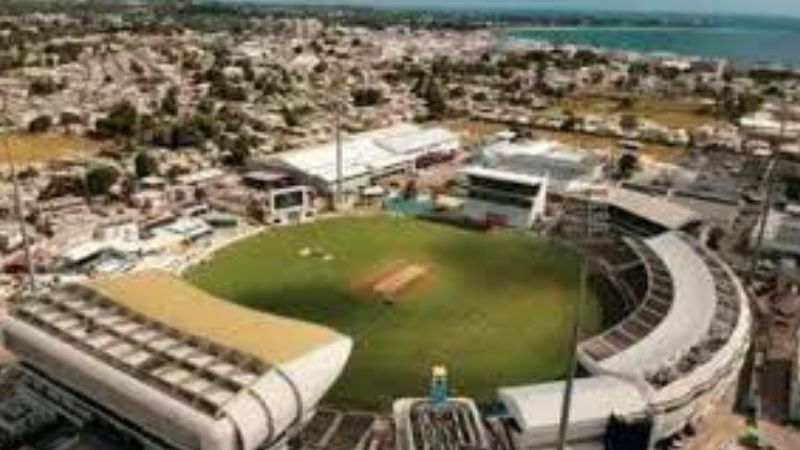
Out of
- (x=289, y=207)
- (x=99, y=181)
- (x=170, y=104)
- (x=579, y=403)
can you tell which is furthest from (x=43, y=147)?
(x=579, y=403)

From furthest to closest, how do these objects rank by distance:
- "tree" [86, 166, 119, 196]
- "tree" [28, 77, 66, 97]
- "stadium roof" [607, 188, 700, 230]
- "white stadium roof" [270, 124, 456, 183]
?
1. "tree" [28, 77, 66, 97]
2. "white stadium roof" [270, 124, 456, 183]
3. "tree" [86, 166, 119, 196]
4. "stadium roof" [607, 188, 700, 230]

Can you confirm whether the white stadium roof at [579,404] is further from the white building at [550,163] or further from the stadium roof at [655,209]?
the white building at [550,163]

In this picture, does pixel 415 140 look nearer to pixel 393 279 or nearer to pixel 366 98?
pixel 366 98

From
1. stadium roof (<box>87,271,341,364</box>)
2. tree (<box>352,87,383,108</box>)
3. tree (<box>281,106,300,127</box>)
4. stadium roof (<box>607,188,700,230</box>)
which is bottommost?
tree (<box>281,106,300,127</box>)

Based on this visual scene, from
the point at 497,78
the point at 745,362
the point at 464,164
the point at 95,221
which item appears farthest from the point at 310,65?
the point at 745,362

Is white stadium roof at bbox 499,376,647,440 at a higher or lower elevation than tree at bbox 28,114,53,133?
higher

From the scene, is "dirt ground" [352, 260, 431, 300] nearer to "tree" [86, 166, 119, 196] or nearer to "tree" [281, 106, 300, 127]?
"tree" [86, 166, 119, 196]

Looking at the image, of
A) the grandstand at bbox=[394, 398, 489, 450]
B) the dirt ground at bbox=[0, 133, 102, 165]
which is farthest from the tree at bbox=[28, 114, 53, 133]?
the grandstand at bbox=[394, 398, 489, 450]
